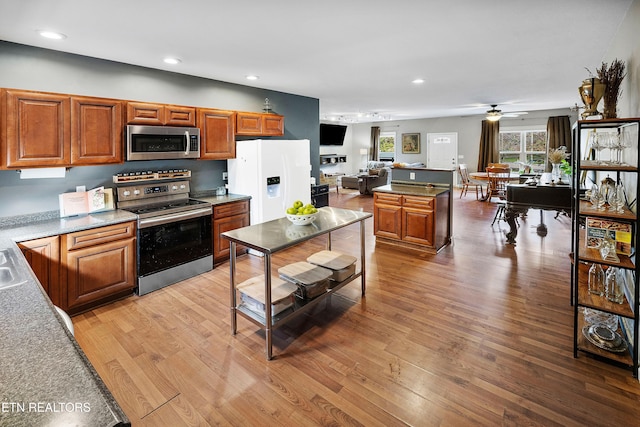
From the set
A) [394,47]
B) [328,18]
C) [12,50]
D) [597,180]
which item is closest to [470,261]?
[597,180]

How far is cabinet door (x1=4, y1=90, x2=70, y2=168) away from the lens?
110 inches

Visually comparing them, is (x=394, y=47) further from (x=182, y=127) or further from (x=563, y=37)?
(x=182, y=127)

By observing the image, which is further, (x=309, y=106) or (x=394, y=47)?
(x=309, y=106)

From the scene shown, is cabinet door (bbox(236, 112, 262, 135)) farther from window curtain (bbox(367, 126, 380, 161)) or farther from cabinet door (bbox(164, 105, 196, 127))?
window curtain (bbox(367, 126, 380, 161))

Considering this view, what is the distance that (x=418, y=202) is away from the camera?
187 inches

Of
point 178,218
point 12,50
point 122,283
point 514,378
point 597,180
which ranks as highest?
Answer: point 12,50

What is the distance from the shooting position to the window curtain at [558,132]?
30.2 ft

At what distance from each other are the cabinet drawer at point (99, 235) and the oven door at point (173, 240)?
0.11m

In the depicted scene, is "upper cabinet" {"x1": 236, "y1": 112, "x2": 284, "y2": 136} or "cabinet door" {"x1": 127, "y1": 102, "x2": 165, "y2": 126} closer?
"cabinet door" {"x1": 127, "y1": 102, "x2": 165, "y2": 126}

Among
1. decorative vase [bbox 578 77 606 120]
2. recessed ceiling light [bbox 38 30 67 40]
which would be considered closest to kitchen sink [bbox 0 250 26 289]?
recessed ceiling light [bbox 38 30 67 40]

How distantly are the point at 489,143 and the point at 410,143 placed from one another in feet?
8.71

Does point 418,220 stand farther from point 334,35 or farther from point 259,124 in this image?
point 334,35

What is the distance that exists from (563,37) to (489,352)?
114 inches

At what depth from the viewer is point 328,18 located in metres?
2.55
